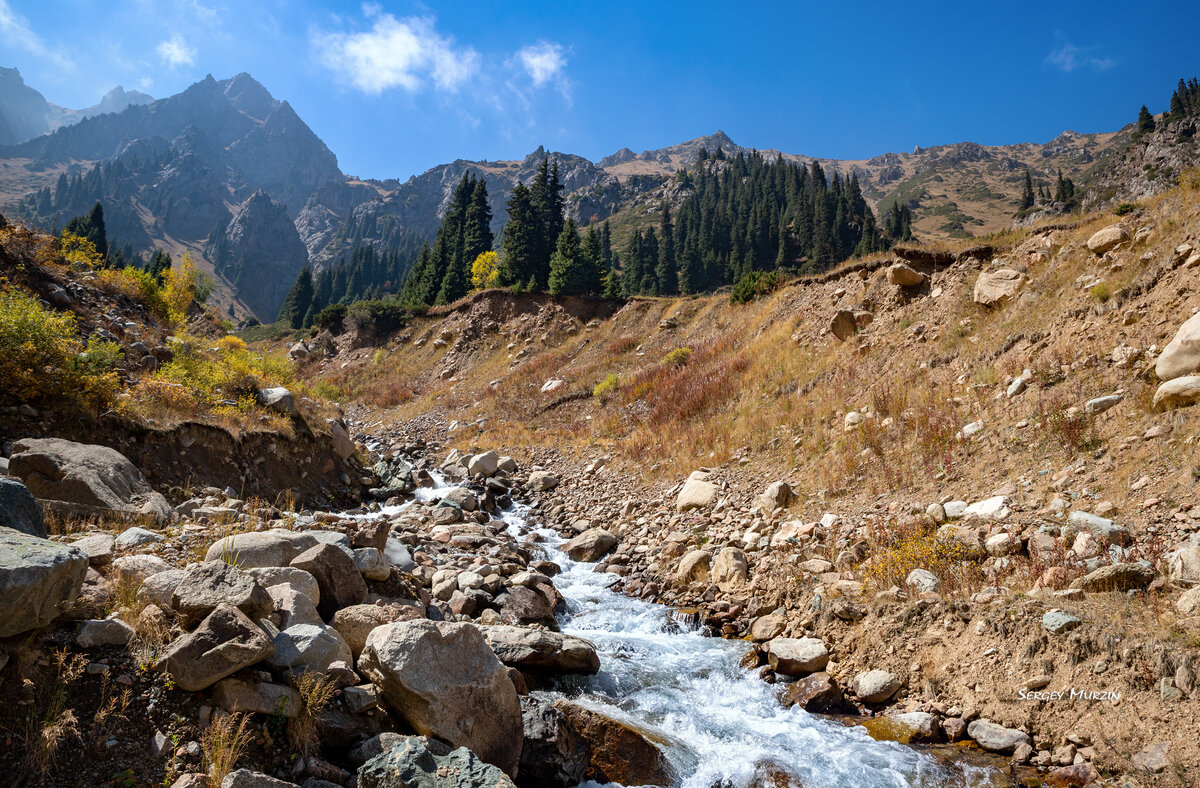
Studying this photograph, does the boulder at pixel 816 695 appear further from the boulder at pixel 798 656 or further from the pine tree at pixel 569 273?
the pine tree at pixel 569 273

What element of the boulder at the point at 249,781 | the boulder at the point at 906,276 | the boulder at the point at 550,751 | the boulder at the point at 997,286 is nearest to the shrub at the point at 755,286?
the boulder at the point at 906,276

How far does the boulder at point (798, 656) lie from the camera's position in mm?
6172

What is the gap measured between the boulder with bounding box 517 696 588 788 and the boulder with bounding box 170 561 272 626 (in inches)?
93.7

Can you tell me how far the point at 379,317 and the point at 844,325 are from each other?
37228 millimetres

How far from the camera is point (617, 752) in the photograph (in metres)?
4.79

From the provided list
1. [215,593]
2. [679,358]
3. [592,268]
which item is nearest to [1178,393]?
[215,593]

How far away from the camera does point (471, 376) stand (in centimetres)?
3306

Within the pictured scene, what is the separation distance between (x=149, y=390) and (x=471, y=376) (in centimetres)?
2320

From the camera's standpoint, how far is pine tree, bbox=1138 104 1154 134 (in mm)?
93012

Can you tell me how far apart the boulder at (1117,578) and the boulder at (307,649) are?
6.92 meters

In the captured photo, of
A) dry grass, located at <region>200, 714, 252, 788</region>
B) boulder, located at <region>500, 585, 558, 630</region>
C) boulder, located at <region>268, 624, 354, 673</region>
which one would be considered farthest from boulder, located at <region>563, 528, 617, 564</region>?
dry grass, located at <region>200, 714, 252, 788</region>

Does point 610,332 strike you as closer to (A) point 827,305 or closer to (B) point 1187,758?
(A) point 827,305

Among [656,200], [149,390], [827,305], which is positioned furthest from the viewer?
[656,200]

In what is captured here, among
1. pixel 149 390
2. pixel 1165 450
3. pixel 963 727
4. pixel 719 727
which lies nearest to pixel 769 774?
pixel 719 727
